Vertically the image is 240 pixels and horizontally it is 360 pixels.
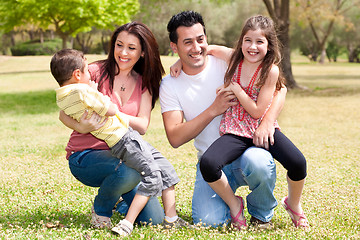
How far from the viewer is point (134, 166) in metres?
5.20

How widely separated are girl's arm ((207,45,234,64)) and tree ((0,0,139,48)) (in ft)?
64.3

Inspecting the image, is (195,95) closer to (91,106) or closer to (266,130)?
(266,130)

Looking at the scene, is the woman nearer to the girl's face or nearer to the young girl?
the young girl

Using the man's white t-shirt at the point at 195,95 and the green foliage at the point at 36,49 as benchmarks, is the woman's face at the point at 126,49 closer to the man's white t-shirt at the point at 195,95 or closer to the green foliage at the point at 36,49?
the man's white t-shirt at the point at 195,95

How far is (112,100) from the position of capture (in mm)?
5734

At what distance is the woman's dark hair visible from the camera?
570 centimetres

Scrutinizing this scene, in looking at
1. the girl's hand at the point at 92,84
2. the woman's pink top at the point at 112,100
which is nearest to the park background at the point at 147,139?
the woman's pink top at the point at 112,100

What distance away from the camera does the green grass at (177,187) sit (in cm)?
518

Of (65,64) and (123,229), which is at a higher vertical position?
(65,64)

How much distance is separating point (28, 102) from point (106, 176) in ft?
61.1

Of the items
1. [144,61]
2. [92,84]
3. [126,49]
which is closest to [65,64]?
[92,84]

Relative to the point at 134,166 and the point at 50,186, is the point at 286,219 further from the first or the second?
the point at 50,186

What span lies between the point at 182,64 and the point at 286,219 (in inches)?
94.3

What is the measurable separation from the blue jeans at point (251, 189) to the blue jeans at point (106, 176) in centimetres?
62
